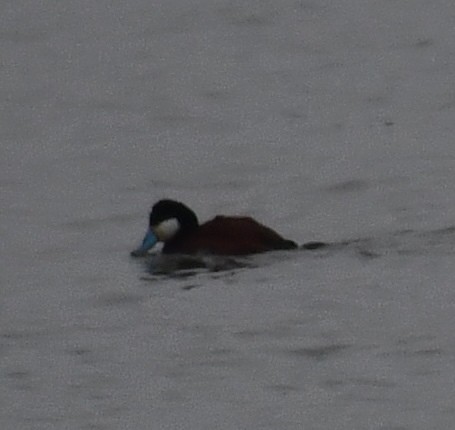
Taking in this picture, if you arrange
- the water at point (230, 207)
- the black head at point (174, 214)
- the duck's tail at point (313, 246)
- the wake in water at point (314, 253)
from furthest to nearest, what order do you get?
1. the black head at point (174, 214)
2. the duck's tail at point (313, 246)
3. the wake in water at point (314, 253)
4. the water at point (230, 207)

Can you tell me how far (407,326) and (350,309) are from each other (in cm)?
68

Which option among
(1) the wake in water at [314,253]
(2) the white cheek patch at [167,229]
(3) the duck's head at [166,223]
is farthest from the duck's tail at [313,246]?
(2) the white cheek patch at [167,229]

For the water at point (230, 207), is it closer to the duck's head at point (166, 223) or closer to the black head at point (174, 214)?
the duck's head at point (166, 223)

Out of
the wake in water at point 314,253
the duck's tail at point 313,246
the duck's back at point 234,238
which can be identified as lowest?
the wake in water at point 314,253

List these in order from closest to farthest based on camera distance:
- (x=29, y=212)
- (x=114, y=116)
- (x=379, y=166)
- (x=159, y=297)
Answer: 1. (x=159, y=297)
2. (x=29, y=212)
3. (x=379, y=166)
4. (x=114, y=116)

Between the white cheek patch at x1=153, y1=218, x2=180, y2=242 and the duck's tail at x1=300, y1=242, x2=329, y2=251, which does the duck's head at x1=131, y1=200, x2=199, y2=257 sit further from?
the duck's tail at x1=300, y1=242, x2=329, y2=251

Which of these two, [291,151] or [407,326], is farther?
[291,151]

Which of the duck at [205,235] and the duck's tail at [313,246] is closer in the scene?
the duck at [205,235]

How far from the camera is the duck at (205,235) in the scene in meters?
17.0

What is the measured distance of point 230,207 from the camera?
1995cm

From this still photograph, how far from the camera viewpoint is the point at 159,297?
16.2m

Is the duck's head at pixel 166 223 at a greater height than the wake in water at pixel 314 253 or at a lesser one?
greater

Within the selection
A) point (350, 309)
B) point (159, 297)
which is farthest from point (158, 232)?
point (350, 309)

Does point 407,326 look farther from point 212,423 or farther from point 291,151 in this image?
point 291,151
